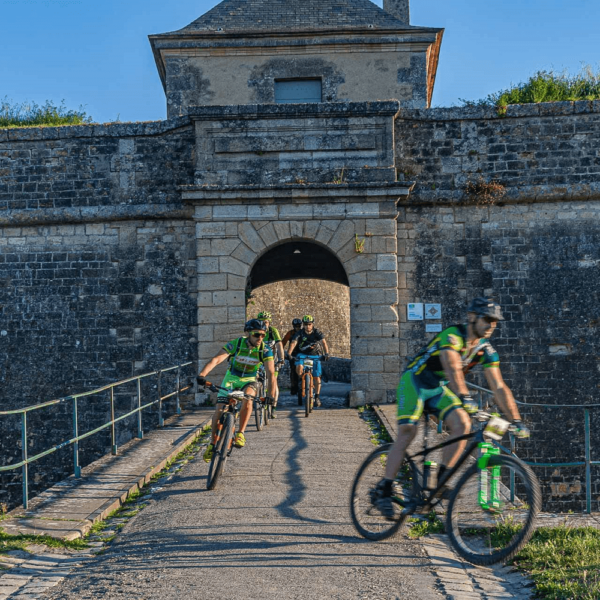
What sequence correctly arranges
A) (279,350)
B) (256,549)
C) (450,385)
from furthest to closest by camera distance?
1. (279,350)
2. (256,549)
3. (450,385)

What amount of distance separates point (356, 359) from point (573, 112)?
18.6ft

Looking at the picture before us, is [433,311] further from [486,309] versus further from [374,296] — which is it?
[486,309]

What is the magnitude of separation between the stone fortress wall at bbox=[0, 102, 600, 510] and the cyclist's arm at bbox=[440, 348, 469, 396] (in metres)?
8.14

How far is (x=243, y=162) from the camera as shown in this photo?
1276 cm

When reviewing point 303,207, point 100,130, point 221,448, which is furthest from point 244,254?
point 221,448

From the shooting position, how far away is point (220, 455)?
6551 mm

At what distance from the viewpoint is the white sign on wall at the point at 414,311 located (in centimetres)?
1292

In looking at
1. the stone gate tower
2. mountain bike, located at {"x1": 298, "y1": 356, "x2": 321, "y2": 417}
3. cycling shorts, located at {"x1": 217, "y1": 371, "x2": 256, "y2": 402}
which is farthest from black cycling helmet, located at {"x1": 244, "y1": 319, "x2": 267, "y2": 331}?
the stone gate tower

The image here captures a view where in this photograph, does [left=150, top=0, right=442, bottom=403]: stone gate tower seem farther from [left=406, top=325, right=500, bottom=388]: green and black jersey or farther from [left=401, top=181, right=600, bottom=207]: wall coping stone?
[left=406, top=325, right=500, bottom=388]: green and black jersey

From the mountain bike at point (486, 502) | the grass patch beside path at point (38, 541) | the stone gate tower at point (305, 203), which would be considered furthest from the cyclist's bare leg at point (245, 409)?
the stone gate tower at point (305, 203)

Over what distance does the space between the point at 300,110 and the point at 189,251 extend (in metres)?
3.15

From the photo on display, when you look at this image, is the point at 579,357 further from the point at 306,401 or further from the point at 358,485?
the point at 358,485

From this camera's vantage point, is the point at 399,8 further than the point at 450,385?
Yes

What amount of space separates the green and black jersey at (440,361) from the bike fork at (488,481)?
2.01 feet
